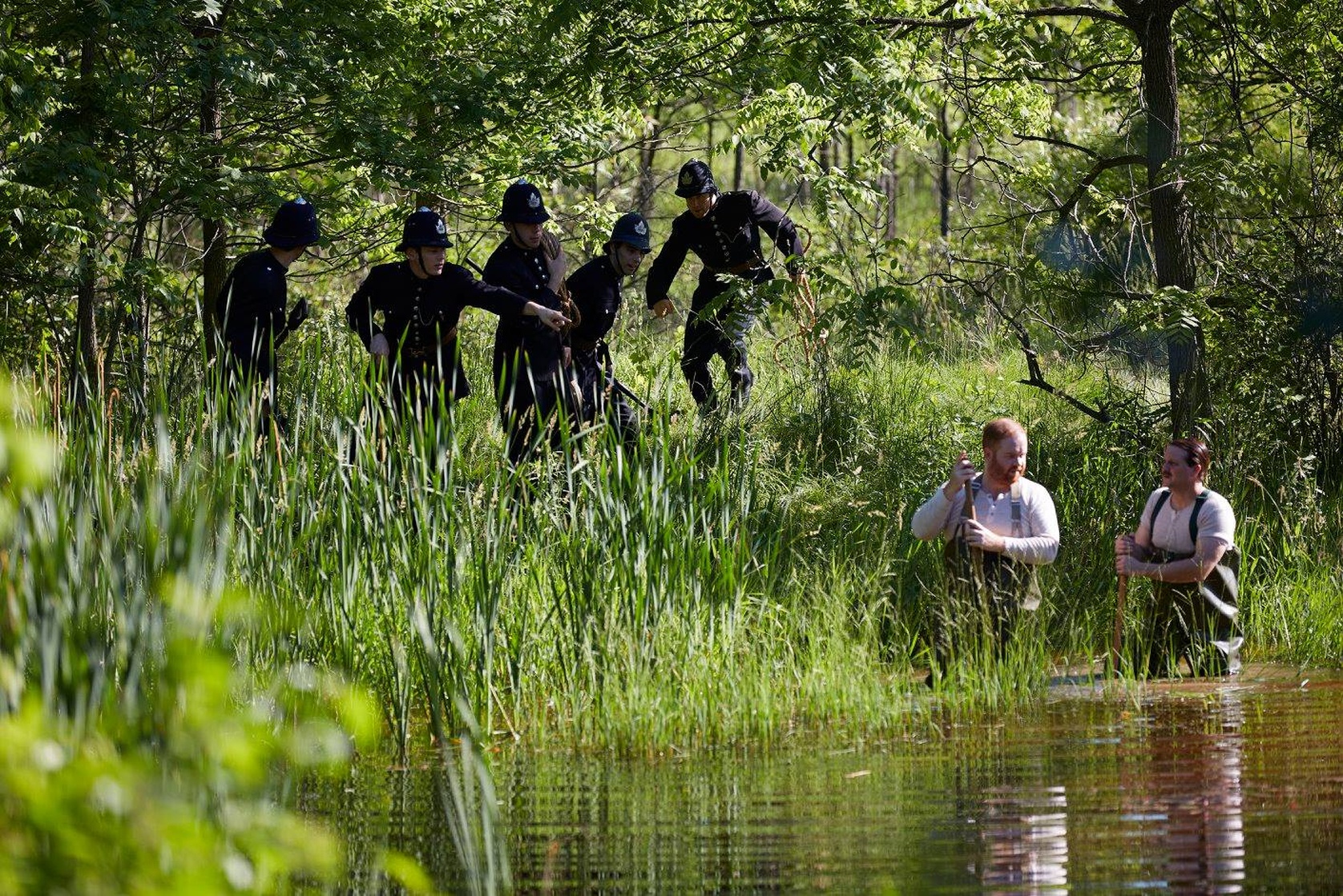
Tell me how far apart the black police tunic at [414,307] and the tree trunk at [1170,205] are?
12.2ft

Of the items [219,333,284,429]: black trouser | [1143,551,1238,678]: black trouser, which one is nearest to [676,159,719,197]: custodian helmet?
[219,333,284,429]: black trouser

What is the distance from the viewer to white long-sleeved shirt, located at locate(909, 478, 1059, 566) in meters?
6.90

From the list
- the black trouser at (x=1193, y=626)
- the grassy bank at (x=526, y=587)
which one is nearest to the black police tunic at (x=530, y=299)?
→ the grassy bank at (x=526, y=587)

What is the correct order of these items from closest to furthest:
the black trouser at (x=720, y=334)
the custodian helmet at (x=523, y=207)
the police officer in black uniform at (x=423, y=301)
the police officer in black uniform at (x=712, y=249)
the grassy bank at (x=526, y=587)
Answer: the grassy bank at (x=526, y=587) → the black trouser at (x=720, y=334) → the police officer in black uniform at (x=423, y=301) → the custodian helmet at (x=523, y=207) → the police officer in black uniform at (x=712, y=249)

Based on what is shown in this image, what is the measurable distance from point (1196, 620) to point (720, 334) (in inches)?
143

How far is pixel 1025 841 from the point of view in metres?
4.34

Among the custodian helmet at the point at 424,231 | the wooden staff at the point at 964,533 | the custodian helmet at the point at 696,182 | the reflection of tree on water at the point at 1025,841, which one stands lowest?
the reflection of tree on water at the point at 1025,841

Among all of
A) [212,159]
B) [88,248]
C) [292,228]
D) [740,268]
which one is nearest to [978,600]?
[740,268]

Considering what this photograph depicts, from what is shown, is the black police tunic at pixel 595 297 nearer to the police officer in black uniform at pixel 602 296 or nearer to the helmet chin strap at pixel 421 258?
the police officer in black uniform at pixel 602 296

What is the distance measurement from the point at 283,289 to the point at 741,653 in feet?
13.6

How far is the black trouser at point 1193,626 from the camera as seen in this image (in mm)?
7312

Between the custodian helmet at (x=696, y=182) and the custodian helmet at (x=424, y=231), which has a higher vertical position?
the custodian helmet at (x=696, y=182)

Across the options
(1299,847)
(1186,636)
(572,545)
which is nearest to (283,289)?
(572,545)

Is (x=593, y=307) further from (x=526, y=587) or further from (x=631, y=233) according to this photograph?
(x=526, y=587)
